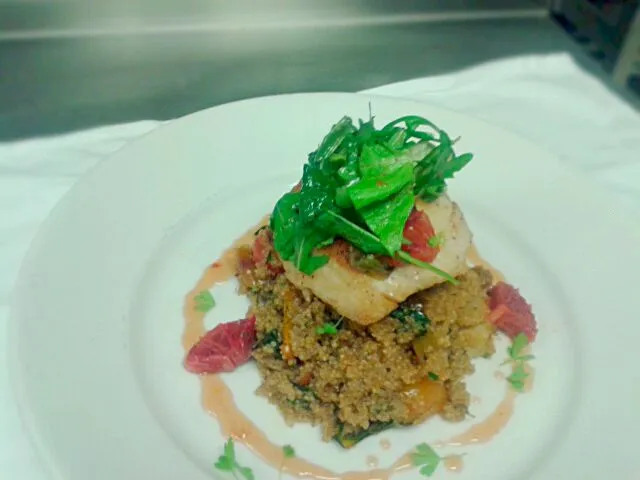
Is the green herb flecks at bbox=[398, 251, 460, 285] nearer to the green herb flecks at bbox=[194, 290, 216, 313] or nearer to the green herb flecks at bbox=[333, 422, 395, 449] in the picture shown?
the green herb flecks at bbox=[333, 422, 395, 449]

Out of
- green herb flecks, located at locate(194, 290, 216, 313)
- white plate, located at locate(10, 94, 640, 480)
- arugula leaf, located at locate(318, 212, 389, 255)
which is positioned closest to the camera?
white plate, located at locate(10, 94, 640, 480)

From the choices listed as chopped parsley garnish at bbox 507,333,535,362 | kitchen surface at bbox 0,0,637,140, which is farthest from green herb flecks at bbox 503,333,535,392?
kitchen surface at bbox 0,0,637,140

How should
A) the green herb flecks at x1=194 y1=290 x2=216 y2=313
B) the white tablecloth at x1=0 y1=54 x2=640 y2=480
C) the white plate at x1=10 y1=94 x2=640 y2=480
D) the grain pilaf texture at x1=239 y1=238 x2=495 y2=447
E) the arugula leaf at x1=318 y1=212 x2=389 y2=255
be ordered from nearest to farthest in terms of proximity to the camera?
the white plate at x1=10 y1=94 x2=640 y2=480, the arugula leaf at x1=318 y1=212 x2=389 y2=255, the grain pilaf texture at x1=239 y1=238 x2=495 y2=447, the green herb flecks at x1=194 y1=290 x2=216 y2=313, the white tablecloth at x1=0 y1=54 x2=640 y2=480

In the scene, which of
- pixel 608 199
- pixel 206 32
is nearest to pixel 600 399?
pixel 608 199

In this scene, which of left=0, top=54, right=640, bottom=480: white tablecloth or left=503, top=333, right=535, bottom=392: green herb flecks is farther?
left=0, top=54, right=640, bottom=480: white tablecloth

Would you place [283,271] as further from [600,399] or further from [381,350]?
[600,399]

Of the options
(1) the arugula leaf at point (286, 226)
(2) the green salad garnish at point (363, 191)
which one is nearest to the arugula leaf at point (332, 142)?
(2) the green salad garnish at point (363, 191)
